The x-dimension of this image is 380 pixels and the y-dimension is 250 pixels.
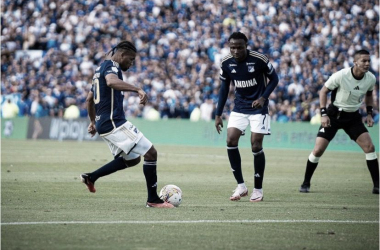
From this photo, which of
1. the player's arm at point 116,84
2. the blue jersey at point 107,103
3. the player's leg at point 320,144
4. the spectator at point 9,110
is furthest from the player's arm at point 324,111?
the spectator at point 9,110

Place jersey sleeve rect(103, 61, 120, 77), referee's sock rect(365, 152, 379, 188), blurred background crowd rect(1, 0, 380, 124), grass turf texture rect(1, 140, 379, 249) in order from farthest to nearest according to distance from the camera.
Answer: blurred background crowd rect(1, 0, 380, 124), referee's sock rect(365, 152, 379, 188), jersey sleeve rect(103, 61, 120, 77), grass turf texture rect(1, 140, 379, 249)

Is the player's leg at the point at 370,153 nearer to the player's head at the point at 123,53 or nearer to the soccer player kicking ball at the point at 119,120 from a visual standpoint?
the soccer player kicking ball at the point at 119,120

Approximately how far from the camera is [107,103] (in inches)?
410

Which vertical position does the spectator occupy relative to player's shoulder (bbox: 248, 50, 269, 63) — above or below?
below

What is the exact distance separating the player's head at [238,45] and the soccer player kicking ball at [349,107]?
1.95 m

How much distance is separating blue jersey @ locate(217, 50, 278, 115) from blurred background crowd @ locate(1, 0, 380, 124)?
20.2m

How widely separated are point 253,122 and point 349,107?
219 centimetres

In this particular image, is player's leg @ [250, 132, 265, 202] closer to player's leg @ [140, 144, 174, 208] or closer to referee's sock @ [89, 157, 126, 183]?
player's leg @ [140, 144, 174, 208]

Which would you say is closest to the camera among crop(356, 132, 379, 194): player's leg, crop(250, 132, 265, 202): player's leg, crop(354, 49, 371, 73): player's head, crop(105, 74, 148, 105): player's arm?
crop(105, 74, 148, 105): player's arm

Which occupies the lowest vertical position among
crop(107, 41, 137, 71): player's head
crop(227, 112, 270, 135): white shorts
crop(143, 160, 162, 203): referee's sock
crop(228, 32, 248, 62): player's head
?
crop(143, 160, 162, 203): referee's sock

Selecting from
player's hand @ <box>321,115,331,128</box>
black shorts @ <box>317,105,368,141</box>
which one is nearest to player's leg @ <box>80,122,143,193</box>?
player's hand @ <box>321,115,331,128</box>

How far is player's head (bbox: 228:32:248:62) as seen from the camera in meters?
11.7

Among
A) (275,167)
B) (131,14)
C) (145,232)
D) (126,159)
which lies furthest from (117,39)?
(145,232)

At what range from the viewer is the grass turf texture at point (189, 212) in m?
7.53
